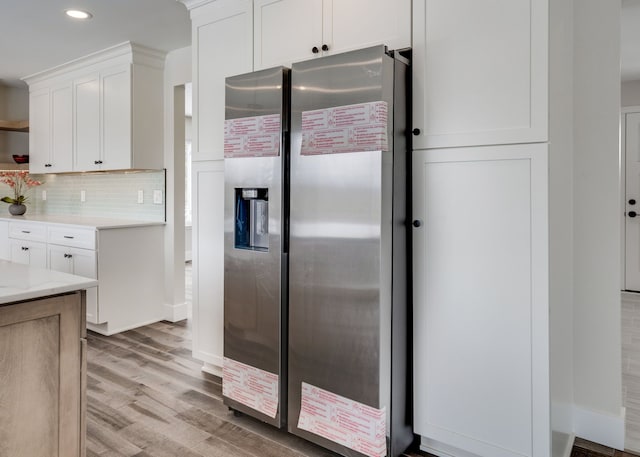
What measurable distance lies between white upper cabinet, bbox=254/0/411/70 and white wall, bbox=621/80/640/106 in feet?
16.0

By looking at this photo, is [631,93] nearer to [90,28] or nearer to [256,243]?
[256,243]

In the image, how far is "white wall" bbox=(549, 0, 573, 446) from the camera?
1725 millimetres

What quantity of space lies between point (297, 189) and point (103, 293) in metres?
2.45

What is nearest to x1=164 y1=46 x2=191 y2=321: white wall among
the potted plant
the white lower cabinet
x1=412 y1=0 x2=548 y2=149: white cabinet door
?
the white lower cabinet

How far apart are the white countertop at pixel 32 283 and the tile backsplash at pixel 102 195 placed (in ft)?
7.91

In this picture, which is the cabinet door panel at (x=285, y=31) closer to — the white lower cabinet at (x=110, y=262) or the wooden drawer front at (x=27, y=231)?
the white lower cabinet at (x=110, y=262)

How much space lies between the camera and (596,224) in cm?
216

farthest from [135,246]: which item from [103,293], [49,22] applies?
[49,22]

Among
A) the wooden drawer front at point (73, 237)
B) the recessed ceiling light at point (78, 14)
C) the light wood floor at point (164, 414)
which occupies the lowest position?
the light wood floor at point (164, 414)

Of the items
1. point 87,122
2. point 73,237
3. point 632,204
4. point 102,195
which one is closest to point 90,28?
point 87,122

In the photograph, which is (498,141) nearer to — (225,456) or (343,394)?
(343,394)

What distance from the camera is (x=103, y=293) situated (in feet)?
12.1

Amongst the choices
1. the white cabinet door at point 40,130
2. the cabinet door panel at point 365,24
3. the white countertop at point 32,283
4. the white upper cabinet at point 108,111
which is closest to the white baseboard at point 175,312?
the white upper cabinet at point 108,111

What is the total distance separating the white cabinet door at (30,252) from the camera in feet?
13.5
